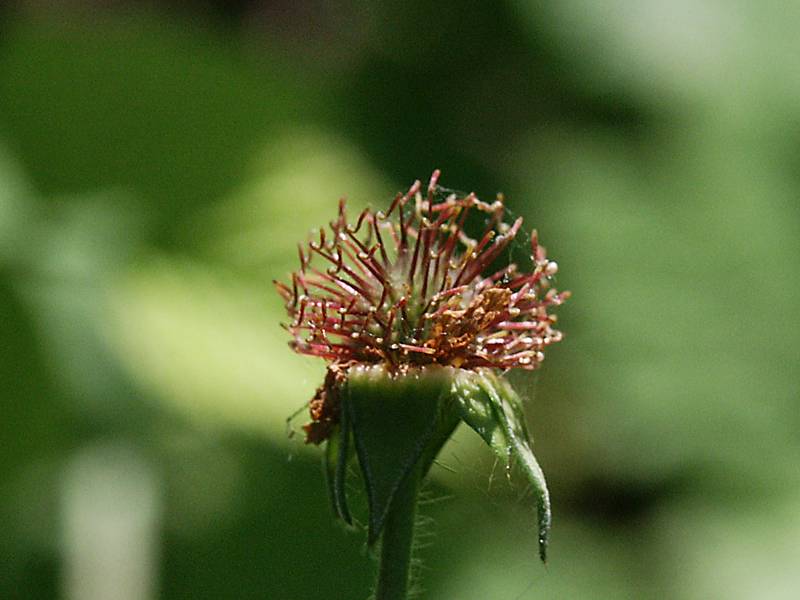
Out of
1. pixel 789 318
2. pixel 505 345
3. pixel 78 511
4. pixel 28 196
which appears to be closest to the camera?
pixel 505 345

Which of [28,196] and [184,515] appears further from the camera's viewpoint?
[28,196]

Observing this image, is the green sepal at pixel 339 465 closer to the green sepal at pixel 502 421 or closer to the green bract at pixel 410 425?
the green bract at pixel 410 425

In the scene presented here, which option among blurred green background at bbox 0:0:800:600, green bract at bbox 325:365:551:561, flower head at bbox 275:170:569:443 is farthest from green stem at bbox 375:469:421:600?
blurred green background at bbox 0:0:800:600

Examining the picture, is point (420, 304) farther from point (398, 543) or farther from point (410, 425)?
point (398, 543)

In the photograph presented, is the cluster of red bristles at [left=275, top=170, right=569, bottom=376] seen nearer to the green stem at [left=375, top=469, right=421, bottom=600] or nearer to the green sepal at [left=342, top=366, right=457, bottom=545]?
the green sepal at [left=342, top=366, right=457, bottom=545]

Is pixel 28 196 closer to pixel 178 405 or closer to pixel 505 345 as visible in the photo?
pixel 178 405

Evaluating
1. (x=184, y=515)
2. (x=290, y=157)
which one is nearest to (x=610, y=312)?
(x=290, y=157)
